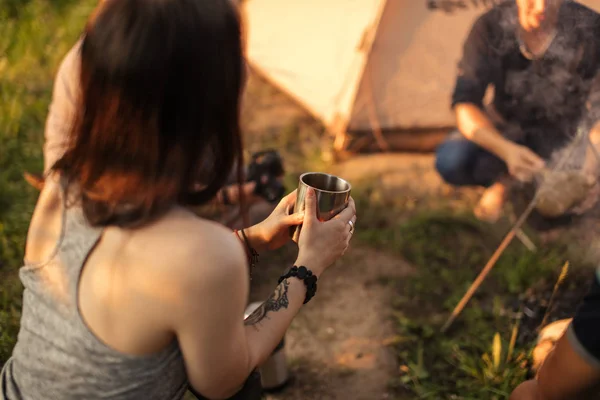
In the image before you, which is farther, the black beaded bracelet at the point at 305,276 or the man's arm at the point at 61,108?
the man's arm at the point at 61,108

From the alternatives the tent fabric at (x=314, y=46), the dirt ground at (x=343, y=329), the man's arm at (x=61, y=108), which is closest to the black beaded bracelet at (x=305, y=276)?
the man's arm at (x=61, y=108)

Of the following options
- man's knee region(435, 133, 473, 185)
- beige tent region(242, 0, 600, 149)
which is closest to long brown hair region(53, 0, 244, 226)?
man's knee region(435, 133, 473, 185)

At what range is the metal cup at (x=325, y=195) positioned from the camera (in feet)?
5.08

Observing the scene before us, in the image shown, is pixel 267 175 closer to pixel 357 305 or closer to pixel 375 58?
pixel 357 305

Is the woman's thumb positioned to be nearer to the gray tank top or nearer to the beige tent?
the gray tank top

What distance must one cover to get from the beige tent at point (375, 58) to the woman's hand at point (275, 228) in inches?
79.2

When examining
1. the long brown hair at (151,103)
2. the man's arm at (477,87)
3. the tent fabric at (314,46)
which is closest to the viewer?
the long brown hair at (151,103)

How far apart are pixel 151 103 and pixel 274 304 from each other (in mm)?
661

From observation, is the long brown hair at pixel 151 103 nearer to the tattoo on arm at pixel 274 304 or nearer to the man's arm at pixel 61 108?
the tattoo on arm at pixel 274 304

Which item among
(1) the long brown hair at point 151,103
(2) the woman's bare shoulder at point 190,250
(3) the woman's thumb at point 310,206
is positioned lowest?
(3) the woman's thumb at point 310,206

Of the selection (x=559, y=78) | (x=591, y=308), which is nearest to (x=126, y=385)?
(x=591, y=308)

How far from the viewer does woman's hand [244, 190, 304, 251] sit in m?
1.64

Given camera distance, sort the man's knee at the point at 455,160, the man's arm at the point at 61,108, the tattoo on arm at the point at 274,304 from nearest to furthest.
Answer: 1. the tattoo on arm at the point at 274,304
2. the man's arm at the point at 61,108
3. the man's knee at the point at 455,160

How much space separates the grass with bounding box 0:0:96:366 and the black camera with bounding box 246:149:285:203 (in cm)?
119
